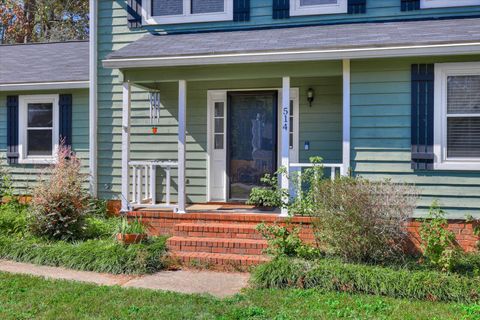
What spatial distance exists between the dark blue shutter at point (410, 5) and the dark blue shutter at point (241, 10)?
2772 mm

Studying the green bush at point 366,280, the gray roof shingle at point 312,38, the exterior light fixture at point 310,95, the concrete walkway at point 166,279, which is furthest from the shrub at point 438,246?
the exterior light fixture at point 310,95

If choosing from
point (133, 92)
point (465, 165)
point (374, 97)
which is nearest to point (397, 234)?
point (465, 165)

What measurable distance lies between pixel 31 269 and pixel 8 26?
20.0m

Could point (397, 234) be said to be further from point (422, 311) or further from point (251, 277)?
point (251, 277)

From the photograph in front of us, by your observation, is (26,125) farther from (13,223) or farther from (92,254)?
(92,254)

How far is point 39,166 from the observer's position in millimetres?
9000

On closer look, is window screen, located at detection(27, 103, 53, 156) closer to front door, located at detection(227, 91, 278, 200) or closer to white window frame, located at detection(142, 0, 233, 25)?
white window frame, located at detection(142, 0, 233, 25)

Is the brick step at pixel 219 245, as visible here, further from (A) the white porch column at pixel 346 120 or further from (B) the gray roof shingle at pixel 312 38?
(B) the gray roof shingle at pixel 312 38

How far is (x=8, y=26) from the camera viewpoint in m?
21.8

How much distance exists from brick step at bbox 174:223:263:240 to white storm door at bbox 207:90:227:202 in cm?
162

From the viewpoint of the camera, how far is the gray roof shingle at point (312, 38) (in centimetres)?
629

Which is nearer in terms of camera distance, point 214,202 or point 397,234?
point 397,234

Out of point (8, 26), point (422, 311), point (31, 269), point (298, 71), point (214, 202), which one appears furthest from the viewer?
point (8, 26)

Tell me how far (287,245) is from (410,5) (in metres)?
4.79
